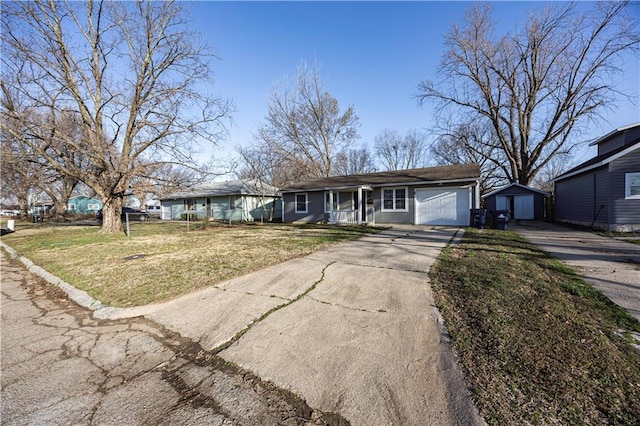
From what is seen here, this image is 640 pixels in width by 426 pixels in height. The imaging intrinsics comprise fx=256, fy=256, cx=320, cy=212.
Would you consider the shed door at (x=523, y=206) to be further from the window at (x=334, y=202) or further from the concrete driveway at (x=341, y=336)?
the concrete driveway at (x=341, y=336)

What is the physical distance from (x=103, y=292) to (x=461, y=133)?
29.2m

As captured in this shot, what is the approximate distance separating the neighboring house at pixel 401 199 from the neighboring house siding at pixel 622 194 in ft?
16.2

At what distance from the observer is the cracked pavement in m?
1.87

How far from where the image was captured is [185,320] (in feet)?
11.3

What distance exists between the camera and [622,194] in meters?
10.8

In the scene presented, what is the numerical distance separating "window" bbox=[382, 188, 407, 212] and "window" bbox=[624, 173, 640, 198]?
890 cm

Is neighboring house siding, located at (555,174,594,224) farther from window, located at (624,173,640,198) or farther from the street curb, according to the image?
the street curb

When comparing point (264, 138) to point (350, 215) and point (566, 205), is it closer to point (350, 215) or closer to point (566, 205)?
point (350, 215)

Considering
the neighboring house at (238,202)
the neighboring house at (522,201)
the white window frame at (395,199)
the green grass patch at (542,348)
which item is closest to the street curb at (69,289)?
the green grass patch at (542,348)

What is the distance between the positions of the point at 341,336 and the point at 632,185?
15193 millimetres

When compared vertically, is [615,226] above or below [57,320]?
above

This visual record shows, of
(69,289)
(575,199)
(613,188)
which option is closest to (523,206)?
(575,199)

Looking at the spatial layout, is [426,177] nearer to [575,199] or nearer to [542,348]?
[575,199]

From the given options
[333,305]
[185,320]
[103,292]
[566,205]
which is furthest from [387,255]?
[566,205]
